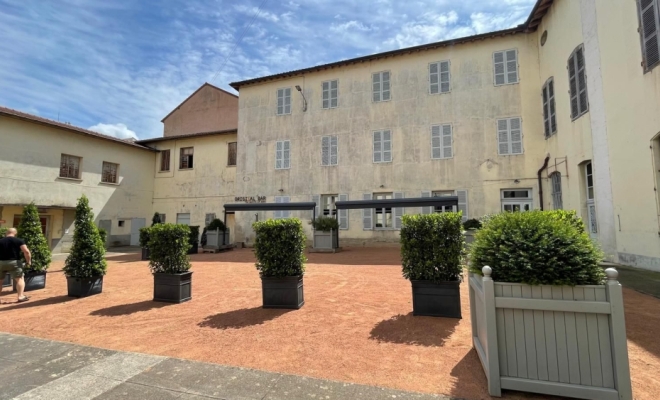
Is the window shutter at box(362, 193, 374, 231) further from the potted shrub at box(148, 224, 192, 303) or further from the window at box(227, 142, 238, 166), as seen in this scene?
the potted shrub at box(148, 224, 192, 303)

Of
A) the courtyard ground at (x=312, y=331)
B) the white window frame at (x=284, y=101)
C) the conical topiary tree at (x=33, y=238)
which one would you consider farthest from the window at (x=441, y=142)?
the conical topiary tree at (x=33, y=238)

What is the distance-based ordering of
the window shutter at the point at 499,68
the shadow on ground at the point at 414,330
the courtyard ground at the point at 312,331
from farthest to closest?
the window shutter at the point at 499,68
the shadow on ground at the point at 414,330
the courtyard ground at the point at 312,331

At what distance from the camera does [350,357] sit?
3295 mm

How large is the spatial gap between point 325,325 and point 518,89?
48.0 ft

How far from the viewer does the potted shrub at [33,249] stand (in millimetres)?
7133

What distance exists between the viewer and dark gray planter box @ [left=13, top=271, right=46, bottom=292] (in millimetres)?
7070

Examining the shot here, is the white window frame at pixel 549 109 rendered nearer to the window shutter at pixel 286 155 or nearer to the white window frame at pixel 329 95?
the white window frame at pixel 329 95

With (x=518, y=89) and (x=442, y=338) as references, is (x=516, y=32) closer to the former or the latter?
(x=518, y=89)

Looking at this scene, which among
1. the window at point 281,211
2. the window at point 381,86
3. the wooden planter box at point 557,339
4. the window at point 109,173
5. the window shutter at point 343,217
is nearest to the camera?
the wooden planter box at point 557,339

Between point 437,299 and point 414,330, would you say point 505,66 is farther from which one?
point 414,330

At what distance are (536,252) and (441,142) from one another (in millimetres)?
13266

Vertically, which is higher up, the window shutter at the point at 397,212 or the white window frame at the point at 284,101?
the white window frame at the point at 284,101

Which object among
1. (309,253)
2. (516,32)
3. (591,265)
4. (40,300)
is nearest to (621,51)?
(516,32)

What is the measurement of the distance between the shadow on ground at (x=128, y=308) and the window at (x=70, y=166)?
1517 centimetres
